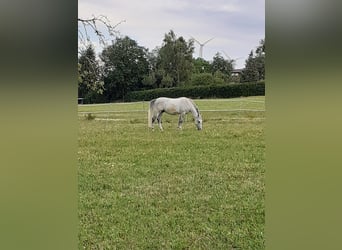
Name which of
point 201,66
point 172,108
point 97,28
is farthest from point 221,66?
point 172,108

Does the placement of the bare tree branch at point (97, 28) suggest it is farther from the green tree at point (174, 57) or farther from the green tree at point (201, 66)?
the green tree at point (201, 66)

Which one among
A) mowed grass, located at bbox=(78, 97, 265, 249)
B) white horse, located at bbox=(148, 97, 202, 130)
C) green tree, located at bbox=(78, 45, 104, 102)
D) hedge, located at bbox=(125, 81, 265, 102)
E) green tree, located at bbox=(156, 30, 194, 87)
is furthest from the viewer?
white horse, located at bbox=(148, 97, 202, 130)

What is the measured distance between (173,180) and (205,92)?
1.93 ft

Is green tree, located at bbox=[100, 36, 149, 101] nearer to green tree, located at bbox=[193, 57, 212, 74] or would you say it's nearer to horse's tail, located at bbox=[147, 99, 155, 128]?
green tree, located at bbox=[193, 57, 212, 74]

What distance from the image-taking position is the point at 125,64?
1.95 metres

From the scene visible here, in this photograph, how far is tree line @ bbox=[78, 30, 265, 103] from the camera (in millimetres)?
1924

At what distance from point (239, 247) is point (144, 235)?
1.44ft

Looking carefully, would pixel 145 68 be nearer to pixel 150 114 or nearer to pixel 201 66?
pixel 201 66

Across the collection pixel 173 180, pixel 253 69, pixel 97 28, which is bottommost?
pixel 173 180

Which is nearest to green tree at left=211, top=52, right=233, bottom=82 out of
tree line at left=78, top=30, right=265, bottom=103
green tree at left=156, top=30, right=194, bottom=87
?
tree line at left=78, top=30, right=265, bottom=103

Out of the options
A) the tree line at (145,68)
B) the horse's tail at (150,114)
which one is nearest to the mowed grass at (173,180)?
the horse's tail at (150,114)

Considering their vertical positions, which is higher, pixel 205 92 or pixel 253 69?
pixel 253 69

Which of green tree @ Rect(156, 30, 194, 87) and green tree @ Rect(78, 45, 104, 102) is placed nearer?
green tree @ Rect(78, 45, 104, 102)
